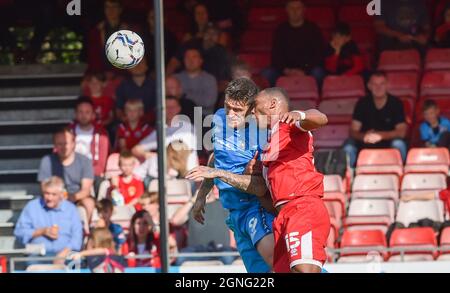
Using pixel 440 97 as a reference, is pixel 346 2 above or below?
above

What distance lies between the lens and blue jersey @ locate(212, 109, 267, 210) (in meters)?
10.7

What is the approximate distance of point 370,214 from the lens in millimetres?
14906

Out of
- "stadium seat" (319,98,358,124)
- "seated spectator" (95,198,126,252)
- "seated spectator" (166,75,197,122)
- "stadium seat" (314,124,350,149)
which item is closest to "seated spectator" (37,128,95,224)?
"seated spectator" (95,198,126,252)

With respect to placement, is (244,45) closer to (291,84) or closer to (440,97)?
(291,84)

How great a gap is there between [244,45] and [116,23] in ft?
4.99

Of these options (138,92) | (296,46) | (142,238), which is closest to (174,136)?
(138,92)

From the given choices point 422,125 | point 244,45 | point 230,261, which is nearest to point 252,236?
point 230,261

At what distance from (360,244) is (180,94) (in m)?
2.95

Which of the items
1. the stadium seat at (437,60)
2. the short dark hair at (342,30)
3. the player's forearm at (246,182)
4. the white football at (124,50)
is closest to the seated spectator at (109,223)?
the white football at (124,50)

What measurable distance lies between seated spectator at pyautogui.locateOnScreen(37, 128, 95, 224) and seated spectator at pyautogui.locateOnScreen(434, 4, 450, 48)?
4202mm

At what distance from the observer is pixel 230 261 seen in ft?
46.4

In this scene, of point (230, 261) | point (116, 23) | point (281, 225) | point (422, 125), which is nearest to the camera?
point (281, 225)
